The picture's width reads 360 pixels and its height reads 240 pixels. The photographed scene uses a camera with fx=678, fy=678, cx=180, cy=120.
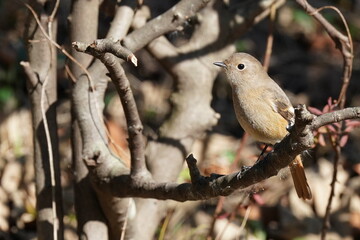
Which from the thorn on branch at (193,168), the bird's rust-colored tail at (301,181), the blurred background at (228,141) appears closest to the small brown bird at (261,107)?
the bird's rust-colored tail at (301,181)

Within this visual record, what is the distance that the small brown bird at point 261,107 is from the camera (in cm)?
321

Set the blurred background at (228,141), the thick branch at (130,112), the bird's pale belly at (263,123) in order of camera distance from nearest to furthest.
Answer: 1. the thick branch at (130,112)
2. the bird's pale belly at (263,123)
3. the blurred background at (228,141)

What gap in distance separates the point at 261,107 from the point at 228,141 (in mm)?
2639

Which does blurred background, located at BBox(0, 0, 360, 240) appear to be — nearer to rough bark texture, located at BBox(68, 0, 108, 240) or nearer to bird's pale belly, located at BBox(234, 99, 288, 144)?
rough bark texture, located at BBox(68, 0, 108, 240)

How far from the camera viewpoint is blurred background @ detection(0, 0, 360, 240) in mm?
4668

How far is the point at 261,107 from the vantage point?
129 inches

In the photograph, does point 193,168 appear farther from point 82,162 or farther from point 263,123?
point 82,162

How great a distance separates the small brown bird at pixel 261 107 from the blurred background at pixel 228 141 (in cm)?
23

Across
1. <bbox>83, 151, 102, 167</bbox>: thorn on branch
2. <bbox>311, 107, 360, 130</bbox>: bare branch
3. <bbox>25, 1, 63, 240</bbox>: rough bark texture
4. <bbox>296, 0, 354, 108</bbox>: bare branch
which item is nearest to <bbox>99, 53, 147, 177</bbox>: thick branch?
<bbox>83, 151, 102, 167</bbox>: thorn on branch

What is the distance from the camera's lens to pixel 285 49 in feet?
23.4

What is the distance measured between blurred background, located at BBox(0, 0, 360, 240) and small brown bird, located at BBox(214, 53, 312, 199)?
23 cm

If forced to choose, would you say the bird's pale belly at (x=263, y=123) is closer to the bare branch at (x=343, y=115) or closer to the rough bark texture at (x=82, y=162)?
the rough bark texture at (x=82, y=162)

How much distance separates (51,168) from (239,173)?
4.02 feet

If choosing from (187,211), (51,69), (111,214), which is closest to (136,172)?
(111,214)
